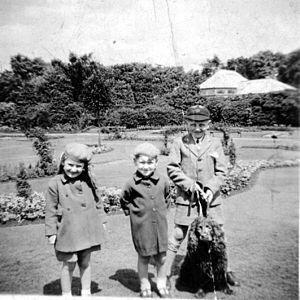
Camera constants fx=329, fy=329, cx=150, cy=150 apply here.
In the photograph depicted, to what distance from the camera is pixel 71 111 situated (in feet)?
24.3

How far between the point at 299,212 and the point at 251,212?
29.8 inches

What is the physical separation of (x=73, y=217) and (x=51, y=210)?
0.66 feet

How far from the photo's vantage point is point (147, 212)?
297cm

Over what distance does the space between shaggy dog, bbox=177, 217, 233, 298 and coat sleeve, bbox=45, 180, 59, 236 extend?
1218 millimetres

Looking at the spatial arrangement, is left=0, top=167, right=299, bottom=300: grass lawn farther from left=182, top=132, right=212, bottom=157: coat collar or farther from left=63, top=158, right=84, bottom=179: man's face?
left=182, top=132, right=212, bottom=157: coat collar

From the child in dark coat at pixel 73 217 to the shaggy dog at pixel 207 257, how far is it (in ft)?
2.81

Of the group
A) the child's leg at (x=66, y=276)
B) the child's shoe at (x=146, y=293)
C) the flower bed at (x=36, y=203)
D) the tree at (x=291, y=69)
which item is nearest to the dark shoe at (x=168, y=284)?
the child's shoe at (x=146, y=293)

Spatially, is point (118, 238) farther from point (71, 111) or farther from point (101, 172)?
point (101, 172)

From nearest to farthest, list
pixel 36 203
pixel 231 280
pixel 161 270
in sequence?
1. pixel 161 270
2. pixel 231 280
3. pixel 36 203

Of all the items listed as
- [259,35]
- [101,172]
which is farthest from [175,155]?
[101,172]

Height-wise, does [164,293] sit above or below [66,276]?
below

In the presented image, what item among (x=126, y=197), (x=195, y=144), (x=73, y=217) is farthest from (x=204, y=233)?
(x=73, y=217)

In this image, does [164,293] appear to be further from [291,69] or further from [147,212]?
[291,69]

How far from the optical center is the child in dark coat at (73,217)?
9.39ft
